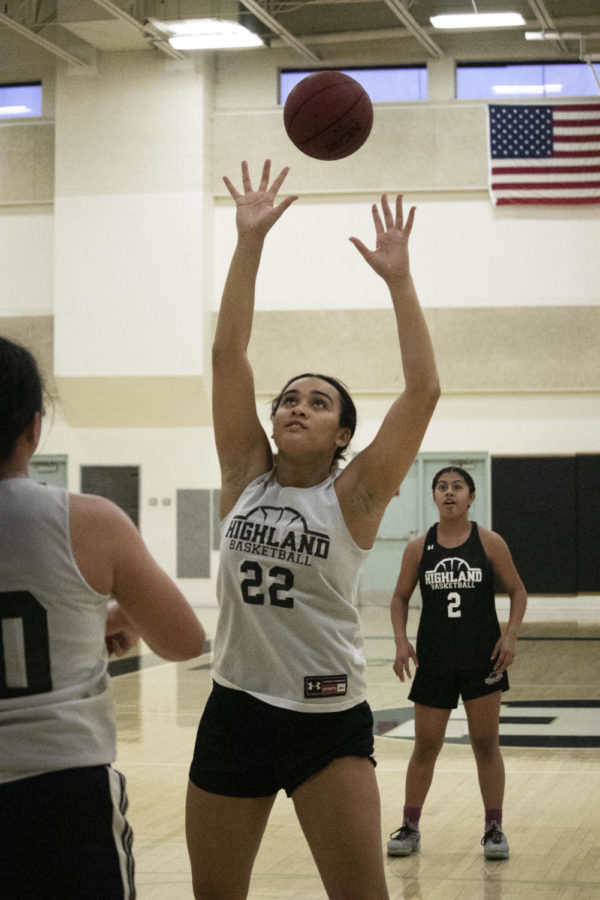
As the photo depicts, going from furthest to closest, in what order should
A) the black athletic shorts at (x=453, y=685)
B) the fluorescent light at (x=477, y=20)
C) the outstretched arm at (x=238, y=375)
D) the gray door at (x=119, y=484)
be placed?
the gray door at (x=119, y=484), the fluorescent light at (x=477, y=20), the black athletic shorts at (x=453, y=685), the outstretched arm at (x=238, y=375)

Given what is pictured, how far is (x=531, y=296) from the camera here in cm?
1834

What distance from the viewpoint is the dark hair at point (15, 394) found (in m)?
1.99

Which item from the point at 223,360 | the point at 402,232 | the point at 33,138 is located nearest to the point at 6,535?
the point at 223,360

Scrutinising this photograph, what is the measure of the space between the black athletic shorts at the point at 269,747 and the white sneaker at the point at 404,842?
103 inches

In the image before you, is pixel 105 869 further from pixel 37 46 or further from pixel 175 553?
pixel 37 46

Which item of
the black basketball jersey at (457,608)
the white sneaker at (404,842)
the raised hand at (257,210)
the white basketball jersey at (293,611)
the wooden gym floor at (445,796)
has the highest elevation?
the raised hand at (257,210)

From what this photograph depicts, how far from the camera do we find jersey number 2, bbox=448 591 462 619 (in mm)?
5387

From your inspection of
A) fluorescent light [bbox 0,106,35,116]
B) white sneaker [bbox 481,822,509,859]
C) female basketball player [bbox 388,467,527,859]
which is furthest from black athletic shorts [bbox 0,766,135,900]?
fluorescent light [bbox 0,106,35,116]

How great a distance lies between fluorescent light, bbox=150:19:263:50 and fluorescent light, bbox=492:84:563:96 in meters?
3.92

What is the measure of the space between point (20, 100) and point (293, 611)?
19.1 metres

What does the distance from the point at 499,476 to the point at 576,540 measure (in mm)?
1534

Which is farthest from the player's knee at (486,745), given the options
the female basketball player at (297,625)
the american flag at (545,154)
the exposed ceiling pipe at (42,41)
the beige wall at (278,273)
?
the exposed ceiling pipe at (42,41)

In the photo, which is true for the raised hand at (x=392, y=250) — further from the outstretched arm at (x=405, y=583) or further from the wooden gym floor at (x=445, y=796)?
the outstretched arm at (x=405, y=583)

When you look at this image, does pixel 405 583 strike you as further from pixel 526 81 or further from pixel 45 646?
pixel 526 81
